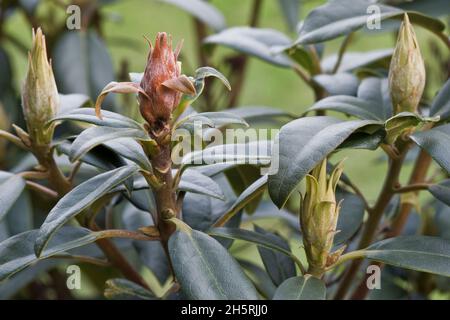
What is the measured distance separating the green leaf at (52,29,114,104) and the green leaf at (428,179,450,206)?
0.64 meters

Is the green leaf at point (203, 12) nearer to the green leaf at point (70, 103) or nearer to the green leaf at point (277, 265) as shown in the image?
the green leaf at point (70, 103)

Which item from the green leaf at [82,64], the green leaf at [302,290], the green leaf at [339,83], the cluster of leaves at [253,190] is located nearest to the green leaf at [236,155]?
the cluster of leaves at [253,190]

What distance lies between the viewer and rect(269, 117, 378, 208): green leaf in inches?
26.6

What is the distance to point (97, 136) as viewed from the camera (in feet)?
2.23

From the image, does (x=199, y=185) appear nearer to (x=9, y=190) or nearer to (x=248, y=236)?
(x=248, y=236)

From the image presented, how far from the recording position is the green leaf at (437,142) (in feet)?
2.40

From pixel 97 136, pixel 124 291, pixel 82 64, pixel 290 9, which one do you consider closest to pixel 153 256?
pixel 124 291

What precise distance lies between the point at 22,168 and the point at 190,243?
46 centimetres

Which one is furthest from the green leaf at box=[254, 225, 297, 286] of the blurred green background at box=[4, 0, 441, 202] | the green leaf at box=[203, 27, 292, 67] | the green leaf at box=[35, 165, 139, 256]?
the blurred green background at box=[4, 0, 441, 202]

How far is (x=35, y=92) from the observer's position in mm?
772

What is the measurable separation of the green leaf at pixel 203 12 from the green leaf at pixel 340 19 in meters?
0.48

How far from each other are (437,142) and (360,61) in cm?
42

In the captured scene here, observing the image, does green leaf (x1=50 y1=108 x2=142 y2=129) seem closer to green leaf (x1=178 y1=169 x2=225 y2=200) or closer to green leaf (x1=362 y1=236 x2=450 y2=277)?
green leaf (x1=178 y1=169 x2=225 y2=200)
